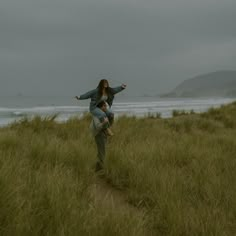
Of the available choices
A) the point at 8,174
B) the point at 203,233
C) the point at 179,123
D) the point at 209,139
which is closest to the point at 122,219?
the point at 203,233

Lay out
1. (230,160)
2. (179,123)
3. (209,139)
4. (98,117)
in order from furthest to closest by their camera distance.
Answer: (179,123), (209,139), (230,160), (98,117)

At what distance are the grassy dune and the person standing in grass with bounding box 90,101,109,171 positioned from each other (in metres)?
0.14

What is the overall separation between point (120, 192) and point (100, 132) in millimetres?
842

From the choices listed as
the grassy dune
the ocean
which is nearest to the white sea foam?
the ocean

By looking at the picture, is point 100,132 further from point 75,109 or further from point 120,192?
point 75,109

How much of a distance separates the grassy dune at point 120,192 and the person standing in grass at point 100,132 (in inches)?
5.4

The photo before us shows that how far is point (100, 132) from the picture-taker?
4.22 meters

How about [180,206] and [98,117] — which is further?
[98,117]

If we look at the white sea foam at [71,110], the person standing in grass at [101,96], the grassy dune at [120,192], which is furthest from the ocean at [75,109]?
the person standing in grass at [101,96]

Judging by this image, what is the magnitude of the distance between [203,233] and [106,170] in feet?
6.67

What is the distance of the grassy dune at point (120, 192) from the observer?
233cm

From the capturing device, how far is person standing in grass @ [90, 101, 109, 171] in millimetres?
3951

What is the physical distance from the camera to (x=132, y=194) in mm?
3594

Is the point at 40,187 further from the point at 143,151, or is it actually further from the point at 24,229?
the point at 143,151
